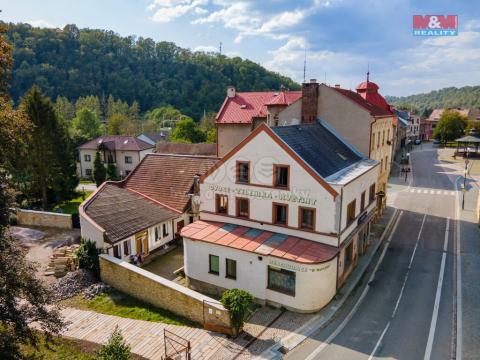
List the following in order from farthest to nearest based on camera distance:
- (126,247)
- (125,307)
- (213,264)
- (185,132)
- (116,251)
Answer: (185,132)
(126,247)
(116,251)
(213,264)
(125,307)

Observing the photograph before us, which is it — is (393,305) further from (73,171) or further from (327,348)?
(73,171)

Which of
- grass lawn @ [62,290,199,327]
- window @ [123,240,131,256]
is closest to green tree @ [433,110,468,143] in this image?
window @ [123,240,131,256]

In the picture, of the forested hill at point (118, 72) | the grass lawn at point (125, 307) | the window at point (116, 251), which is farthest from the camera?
the forested hill at point (118, 72)

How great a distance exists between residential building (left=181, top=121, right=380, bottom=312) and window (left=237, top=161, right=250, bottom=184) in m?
0.07

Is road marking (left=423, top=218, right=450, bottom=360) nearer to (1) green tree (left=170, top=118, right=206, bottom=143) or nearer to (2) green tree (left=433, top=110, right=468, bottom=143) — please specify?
(1) green tree (left=170, top=118, right=206, bottom=143)

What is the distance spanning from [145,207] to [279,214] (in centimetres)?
1231

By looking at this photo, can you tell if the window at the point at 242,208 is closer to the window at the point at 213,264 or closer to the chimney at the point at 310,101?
the window at the point at 213,264

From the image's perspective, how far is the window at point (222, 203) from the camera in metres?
24.0

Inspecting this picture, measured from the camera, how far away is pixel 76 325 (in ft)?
59.7

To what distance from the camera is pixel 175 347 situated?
16.1 meters

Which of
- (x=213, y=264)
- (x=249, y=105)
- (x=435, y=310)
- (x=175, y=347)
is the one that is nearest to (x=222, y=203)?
(x=213, y=264)

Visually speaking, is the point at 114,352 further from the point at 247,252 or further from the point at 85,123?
the point at 85,123

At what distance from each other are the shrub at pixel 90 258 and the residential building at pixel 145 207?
1.50ft

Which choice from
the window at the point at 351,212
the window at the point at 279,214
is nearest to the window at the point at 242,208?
the window at the point at 279,214
